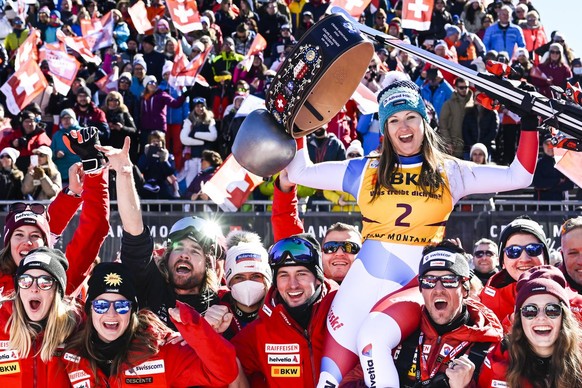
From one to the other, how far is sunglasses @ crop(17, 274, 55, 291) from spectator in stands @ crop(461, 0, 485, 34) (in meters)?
13.5

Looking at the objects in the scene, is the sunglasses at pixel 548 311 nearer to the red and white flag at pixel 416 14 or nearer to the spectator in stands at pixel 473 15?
the red and white flag at pixel 416 14

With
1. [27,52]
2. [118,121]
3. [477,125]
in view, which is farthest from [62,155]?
[477,125]

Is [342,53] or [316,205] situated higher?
[342,53]

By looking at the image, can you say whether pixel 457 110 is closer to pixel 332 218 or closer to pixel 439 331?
pixel 332 218

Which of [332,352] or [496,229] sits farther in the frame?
[496,229]

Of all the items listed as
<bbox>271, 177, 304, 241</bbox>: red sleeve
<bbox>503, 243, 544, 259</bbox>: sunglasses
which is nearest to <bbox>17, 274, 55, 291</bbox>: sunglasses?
<bbox>271, 177, 304, 241</bbox>: red sleeve

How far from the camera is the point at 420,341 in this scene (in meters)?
5.66

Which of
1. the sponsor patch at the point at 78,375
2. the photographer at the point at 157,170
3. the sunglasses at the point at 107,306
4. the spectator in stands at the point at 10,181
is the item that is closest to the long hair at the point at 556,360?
the sunglasses at the point at 107,306

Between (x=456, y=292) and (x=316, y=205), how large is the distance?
6.80m

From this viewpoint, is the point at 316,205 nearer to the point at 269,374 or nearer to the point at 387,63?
the point at 387,63

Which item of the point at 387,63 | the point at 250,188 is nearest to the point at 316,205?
the point at 250,188

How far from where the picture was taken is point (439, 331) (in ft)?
18.4

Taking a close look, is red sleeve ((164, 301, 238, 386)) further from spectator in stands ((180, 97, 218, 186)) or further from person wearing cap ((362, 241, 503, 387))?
spectator in stands ((180, 97, 218, 186))

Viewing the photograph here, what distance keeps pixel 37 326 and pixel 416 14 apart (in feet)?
35.7
